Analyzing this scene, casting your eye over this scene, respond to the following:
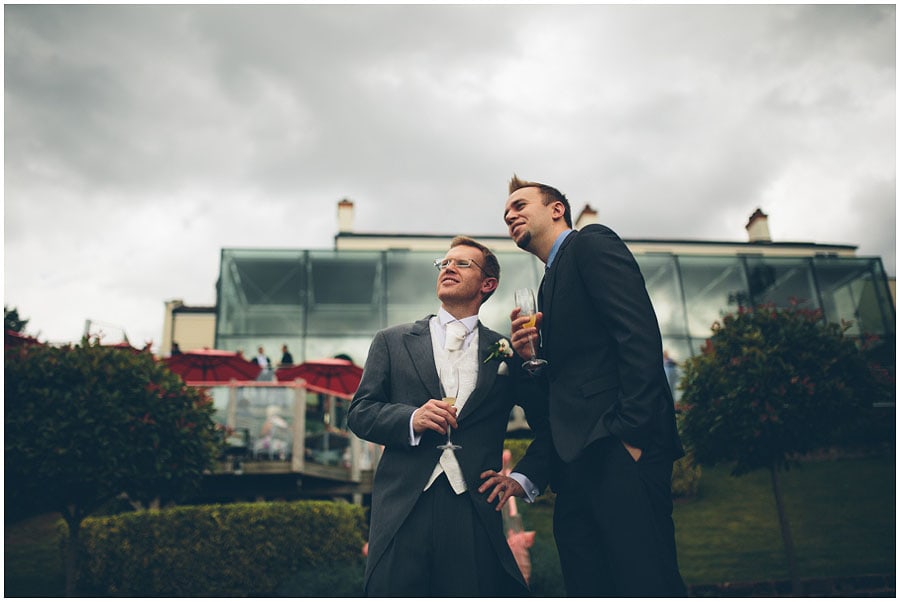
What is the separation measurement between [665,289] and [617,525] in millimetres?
22646

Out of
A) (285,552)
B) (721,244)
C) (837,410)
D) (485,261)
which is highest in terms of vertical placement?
(721,244)

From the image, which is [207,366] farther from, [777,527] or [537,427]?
[537,427]

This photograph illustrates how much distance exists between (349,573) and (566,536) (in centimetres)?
790

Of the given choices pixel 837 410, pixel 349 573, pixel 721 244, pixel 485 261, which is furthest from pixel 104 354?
pixel 721 244

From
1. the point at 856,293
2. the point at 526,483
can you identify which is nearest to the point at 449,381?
the point at 526,483

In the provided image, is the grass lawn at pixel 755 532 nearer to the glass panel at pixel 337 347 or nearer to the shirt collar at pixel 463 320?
the shirt collar at pixel 463 320

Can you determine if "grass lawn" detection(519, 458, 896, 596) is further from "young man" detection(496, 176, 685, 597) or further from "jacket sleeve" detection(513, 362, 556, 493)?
"young man" detection(496, 176, 685, 597)

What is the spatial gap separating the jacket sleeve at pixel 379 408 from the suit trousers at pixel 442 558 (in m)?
0.33

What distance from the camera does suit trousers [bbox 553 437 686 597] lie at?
243cm

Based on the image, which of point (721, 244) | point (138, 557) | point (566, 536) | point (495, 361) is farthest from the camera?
point (721, 244)

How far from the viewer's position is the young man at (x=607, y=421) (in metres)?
2.46

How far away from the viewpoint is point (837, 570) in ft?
32.2

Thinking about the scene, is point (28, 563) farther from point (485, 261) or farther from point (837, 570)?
point (837, 570)

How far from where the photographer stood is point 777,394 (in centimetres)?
930
